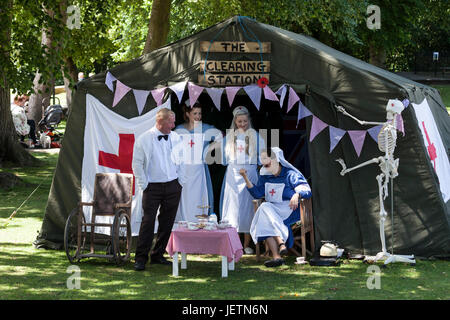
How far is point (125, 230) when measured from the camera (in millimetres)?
7902

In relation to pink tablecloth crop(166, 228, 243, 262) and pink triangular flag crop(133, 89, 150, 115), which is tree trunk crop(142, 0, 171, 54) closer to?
pink triangular flag crop(133, 89, 150, 115)

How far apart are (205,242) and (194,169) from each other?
1.60 m

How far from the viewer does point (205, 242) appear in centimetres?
693

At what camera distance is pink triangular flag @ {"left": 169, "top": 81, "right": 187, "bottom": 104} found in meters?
7.99

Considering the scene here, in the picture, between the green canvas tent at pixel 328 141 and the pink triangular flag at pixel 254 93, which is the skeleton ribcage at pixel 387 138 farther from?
the pink triangular flag at pixel 254 93

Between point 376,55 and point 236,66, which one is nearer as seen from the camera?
point 236,66

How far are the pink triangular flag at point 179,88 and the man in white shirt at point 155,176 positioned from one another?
83 cm

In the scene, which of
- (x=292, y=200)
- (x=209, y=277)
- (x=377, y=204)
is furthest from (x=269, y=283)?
(x=377, y=204)

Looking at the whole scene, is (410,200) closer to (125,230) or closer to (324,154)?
(324,154)

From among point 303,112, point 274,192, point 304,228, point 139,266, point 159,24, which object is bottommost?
point 139,266

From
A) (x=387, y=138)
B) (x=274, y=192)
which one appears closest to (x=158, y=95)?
(x=274, y=192)

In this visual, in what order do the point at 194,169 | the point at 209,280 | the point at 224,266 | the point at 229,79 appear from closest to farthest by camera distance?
the point at 209,280
the point at 224,266
the point at 229,79
the point at 194,169

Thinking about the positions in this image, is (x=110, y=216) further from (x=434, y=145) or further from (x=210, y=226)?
(x=434, y=145)

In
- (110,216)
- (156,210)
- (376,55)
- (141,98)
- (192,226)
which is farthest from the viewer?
(376,55)
